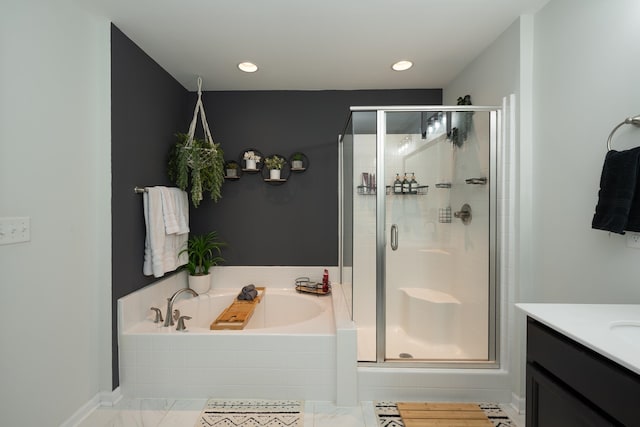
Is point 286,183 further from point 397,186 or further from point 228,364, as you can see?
point 228,364

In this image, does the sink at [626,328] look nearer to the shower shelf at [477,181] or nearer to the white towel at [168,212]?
the shower shelf at [477,181]

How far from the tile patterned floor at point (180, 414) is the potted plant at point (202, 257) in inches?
38.3

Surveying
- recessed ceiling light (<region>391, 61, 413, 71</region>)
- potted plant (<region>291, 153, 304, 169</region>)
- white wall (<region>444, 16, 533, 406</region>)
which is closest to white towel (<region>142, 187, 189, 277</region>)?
potted plant (<region>291, 153, 304, 169</region>)

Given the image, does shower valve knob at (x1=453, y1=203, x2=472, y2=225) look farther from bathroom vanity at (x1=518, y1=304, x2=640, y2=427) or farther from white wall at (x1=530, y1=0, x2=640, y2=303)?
bathroom vanity at (x1=518, y1=304, x2=640, y2=427)

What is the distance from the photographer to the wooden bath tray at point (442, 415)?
1.73 m

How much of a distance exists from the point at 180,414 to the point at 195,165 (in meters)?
1.71

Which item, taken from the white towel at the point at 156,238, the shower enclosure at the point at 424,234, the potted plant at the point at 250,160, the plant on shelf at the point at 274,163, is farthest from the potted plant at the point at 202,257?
the shower enclosure at the point at 424,234

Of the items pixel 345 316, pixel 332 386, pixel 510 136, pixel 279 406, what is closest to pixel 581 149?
pixel 510 136

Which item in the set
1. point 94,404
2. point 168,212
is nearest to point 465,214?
point 168,212

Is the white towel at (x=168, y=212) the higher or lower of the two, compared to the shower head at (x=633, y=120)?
lower

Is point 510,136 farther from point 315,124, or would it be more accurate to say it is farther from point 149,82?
point 149,82

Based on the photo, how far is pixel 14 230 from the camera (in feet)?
4.48

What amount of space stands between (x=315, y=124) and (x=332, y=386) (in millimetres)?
2211

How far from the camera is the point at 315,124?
2.96 metres
